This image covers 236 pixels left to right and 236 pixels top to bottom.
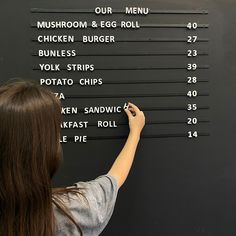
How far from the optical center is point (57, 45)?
1370 mm

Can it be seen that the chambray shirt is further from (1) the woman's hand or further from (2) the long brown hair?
(1) the woman's hand

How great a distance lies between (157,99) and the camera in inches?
56.6

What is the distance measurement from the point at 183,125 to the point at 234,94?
0.21 meters

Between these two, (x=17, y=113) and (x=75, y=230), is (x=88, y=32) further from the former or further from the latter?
(x=75, y=230)

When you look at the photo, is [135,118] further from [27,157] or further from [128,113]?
[27,157]

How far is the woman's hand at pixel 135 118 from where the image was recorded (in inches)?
54.7

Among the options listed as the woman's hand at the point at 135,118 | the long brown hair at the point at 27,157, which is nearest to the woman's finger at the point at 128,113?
the woman's hand at the point at 135,118

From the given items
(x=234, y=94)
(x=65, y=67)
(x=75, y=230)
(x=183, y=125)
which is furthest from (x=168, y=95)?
(x=75, y=230)

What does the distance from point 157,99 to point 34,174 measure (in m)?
0.61

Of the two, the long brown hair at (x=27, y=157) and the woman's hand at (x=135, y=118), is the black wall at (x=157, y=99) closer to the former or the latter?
the woman's hand at (x=135, y=118)

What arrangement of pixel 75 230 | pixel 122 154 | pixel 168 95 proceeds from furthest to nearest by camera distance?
pixel 168 95, pixel 122 154, pixel 75 230

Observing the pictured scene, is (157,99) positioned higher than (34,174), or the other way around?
(157,99)

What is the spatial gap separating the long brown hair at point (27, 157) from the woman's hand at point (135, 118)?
0.44m

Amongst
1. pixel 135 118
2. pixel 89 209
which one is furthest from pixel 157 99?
pixel 89 209
